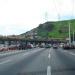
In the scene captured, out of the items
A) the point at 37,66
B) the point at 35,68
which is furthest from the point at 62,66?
the point at 35,68

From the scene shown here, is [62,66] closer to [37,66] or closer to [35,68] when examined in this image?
[37,66]

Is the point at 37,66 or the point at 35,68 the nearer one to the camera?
the point at 35,68

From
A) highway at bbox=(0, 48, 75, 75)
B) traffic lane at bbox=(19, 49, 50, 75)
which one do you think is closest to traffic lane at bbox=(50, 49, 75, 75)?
highway at bbox=(0, 48, 75, 75)

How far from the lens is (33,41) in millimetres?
197375

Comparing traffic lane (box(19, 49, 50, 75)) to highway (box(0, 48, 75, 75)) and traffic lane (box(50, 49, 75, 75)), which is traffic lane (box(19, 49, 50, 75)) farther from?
traffic lane (box(50, 49, 75, 75))

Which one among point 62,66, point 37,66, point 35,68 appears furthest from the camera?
point 37,66

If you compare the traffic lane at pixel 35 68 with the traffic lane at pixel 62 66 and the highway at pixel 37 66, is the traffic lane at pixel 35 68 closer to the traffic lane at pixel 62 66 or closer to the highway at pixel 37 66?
the highway at pixel 37 66

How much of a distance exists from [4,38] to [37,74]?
369ft

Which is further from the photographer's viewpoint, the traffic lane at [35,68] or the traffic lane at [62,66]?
the traffic lane at [62,66]

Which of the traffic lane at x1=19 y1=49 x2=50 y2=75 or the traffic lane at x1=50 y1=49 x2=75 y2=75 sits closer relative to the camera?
the traffic lane at x1=19 y1=49 x2=50 y2=75

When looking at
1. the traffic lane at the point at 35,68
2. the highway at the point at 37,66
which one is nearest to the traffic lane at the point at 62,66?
the highway at the point at 37,66

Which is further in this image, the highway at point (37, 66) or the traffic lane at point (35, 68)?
the highway at point (37, 66)

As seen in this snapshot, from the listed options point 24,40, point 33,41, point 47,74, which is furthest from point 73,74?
point 33,41

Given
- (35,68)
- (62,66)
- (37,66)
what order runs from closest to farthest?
1. (35,68)
2. (62,66)
3. (37,66)
